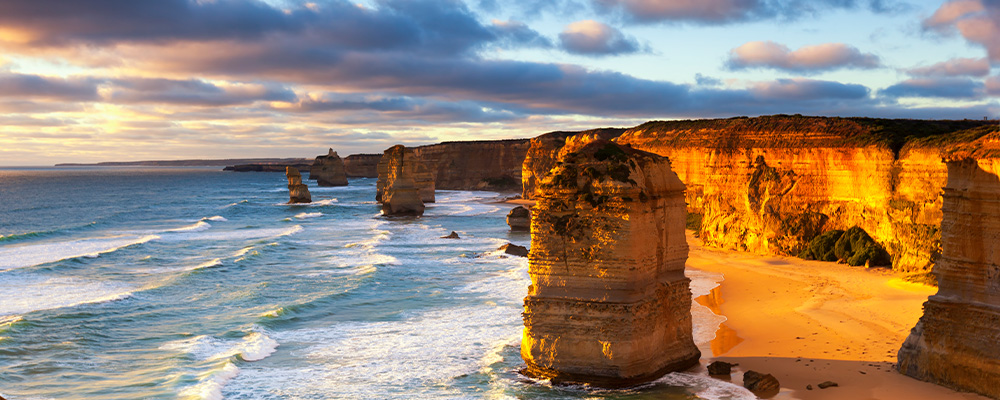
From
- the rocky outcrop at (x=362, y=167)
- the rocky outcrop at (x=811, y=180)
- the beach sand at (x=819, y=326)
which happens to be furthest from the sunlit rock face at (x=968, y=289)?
the rocky outcrop at (x=362, y=167)

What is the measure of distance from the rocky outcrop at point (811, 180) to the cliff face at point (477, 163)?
75.8m

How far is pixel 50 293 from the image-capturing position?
29453mm

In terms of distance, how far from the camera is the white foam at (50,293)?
26.9 metres

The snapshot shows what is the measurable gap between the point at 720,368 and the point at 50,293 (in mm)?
25880

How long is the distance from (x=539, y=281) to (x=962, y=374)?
902 centimetres

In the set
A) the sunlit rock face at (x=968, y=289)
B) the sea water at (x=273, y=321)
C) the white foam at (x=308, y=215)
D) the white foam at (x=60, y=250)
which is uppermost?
the sunlit rock face at (x=968, y=289)

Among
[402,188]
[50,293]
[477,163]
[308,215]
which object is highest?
[477,163]

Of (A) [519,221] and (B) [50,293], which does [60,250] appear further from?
(A) [519,221]

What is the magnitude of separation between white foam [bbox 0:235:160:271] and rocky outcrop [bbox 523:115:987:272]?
33.9 meters

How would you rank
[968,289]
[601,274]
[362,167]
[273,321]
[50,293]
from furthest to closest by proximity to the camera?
[362,167] < [50,293] < [273,321] < [601,274] < [968,289]

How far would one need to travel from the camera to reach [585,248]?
16750mm

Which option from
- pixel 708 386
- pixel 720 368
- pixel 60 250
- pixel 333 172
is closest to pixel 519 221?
pixel 60 250

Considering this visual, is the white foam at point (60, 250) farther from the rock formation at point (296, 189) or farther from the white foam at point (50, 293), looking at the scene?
the rock formation at point (296, 189)

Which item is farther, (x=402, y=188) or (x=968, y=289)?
(x=402, y=188)
